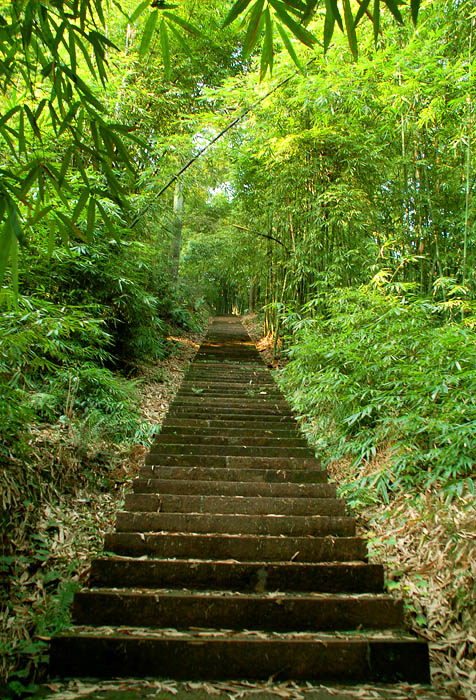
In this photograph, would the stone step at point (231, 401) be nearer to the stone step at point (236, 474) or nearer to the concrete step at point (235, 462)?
the concrete step at point (235, 462)

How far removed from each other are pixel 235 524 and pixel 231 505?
7.4 inches

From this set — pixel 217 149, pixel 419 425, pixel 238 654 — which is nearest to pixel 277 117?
pixel 217 149

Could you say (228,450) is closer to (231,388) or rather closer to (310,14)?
(231,388)

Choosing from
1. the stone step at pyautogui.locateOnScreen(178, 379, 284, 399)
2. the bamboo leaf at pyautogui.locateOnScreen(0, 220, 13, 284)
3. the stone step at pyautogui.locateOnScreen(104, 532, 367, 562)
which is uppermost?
the bamboo leaf at pyautogui.locateOnScreen(0, 220, 13, 284)

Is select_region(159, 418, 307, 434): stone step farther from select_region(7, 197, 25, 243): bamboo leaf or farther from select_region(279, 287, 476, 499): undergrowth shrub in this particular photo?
select_region(7, 197, 25, 243): bamboo leaf

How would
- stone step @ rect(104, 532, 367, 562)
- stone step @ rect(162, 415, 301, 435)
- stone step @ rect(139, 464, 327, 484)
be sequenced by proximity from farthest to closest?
stone step @ rect(162, 415, 301, 435), stone step @ rect(139, 464, 327, 484), stone step @ rect(104, 532, 367, 562)

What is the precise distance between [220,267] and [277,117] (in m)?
6.24

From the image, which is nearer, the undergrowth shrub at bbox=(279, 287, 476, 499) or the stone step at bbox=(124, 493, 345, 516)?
the undergrowth shrub at bbox=(279, 287, 476, 499)

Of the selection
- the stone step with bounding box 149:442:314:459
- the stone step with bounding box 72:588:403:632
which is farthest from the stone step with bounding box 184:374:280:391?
the stone step with bounding box 72:588:403:632

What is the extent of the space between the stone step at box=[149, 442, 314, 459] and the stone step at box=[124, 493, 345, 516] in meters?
0.66

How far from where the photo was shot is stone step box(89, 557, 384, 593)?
6.20 ft

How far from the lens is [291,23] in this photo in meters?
1.06

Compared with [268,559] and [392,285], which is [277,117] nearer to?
[392,285]

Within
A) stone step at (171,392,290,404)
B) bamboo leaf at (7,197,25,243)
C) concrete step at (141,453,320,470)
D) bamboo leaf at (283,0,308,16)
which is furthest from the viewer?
stone step at (171,392,290,404)
